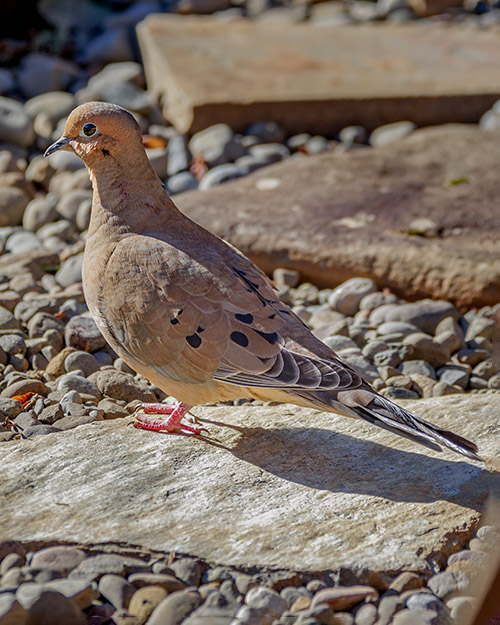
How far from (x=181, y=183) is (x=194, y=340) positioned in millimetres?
3539

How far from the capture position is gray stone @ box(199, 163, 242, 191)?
680 centimetres

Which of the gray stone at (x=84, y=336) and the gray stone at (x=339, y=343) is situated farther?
the gray stone at (x=339, y=343)

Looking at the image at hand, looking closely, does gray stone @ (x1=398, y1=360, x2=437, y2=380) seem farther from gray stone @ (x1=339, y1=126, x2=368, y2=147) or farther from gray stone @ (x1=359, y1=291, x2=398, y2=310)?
gray stone @ (x1=339, y1=126, x2=368, y2=147)

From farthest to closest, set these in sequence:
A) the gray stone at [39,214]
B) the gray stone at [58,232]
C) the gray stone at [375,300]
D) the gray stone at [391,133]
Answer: the gray stone at [391,133]
the gray stone at [39,214]
the gray stone at [58,232]
the gray stone at [375,300]

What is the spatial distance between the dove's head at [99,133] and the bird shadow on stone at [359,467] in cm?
139

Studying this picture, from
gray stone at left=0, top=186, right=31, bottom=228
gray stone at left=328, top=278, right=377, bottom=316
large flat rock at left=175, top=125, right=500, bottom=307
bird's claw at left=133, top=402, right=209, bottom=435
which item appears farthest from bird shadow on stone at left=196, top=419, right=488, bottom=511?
gray stone at left=0, top=186, right=31, bottom=228

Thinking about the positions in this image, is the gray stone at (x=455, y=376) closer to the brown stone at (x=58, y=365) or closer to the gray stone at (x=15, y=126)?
the brown stone at (x=58, y=365)

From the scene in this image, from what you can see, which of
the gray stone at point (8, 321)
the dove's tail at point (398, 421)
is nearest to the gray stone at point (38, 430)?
the gray stone at point (8, 321)

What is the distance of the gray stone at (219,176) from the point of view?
6797 millimetres

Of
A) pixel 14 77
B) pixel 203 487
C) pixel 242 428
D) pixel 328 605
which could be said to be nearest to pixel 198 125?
pixel 14 77

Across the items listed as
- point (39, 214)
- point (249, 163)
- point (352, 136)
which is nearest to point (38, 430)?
point (39, 214)

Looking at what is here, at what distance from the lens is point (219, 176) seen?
6828 millimetres

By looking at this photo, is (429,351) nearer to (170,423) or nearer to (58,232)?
(170,423)

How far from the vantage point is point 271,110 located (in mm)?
7723
